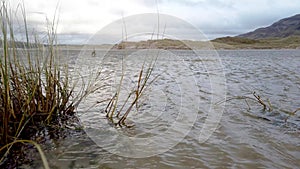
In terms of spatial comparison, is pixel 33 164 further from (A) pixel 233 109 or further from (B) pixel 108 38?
(A) pixel 233 109

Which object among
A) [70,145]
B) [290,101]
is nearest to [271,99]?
[290,101]

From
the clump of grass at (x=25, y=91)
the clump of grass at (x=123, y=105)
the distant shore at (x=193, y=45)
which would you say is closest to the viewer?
the clump of grass at (x=25, y=91)

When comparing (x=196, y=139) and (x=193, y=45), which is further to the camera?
(x=193, y=45)

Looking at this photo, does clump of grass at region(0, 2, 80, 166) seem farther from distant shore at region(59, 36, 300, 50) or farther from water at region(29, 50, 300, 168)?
distant shore at region(59, 36, 300, 50)

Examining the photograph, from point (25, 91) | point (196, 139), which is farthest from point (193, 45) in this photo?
point (25, 91)

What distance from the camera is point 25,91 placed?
3.56 metres

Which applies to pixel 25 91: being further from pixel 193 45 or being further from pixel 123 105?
pixel 193 45

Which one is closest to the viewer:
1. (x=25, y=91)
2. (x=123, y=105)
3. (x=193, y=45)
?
(x=25, y=91)

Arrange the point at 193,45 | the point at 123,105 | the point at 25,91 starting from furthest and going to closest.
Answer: the point at 193,45 < the point at 123,105 < the point at 25,91

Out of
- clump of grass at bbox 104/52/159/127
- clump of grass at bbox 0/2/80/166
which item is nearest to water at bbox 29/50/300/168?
clump of grass at bbox 104/52/159/127

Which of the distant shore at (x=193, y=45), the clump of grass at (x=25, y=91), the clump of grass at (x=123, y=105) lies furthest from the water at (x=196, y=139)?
the distant shore at (x=193, y=45)

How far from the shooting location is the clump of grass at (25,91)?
2.83 m

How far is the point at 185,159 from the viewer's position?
2.98m

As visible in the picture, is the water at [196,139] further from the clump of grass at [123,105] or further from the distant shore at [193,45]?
the distant shore at [193,45]
